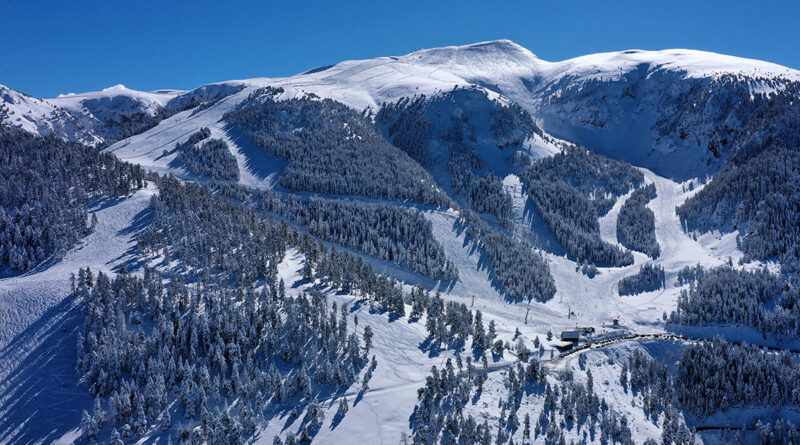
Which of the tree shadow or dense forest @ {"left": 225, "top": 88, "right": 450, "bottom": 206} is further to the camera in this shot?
dense forest @ {"left": 225, "top": 88, "right": 450, "bottom": 206}

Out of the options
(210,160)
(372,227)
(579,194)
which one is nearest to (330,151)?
(210,160)

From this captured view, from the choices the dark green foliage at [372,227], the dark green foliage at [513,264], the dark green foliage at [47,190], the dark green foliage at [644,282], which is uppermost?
the dark green foliage at [47,190]

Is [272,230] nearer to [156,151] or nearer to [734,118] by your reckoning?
[156,151]

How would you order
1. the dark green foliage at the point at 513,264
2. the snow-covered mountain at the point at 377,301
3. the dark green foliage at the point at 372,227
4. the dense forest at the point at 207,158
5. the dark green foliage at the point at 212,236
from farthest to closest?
the dense forest at the point at 207,158
the dark green foliage at the point at 513,264
the dark green foliage at the point at 372,227
the dark green foliage at the point at 212,236
the snow-covered mountain at the point at 377,301

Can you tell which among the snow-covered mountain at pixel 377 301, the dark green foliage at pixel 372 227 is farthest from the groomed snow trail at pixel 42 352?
the dark green foliage at pixel 372 227

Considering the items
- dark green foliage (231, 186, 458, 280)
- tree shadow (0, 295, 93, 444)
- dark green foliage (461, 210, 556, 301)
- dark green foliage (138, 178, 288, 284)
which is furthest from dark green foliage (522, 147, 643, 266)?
tree shadow (0, 295, 93, 444)

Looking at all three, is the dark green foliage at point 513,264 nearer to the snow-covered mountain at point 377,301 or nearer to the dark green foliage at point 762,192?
the snow-covered mountain at point 377,301

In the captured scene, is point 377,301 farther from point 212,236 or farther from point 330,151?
point 330,151

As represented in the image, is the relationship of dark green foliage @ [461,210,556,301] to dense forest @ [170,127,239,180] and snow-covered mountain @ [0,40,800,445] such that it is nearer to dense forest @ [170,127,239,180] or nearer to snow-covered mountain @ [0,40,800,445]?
snow-covered mountain @ [0,40,800,445]

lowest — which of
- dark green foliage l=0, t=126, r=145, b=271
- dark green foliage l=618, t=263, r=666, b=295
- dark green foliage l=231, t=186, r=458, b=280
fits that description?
dark green foliage l=618, t=263, r=666, b=295
